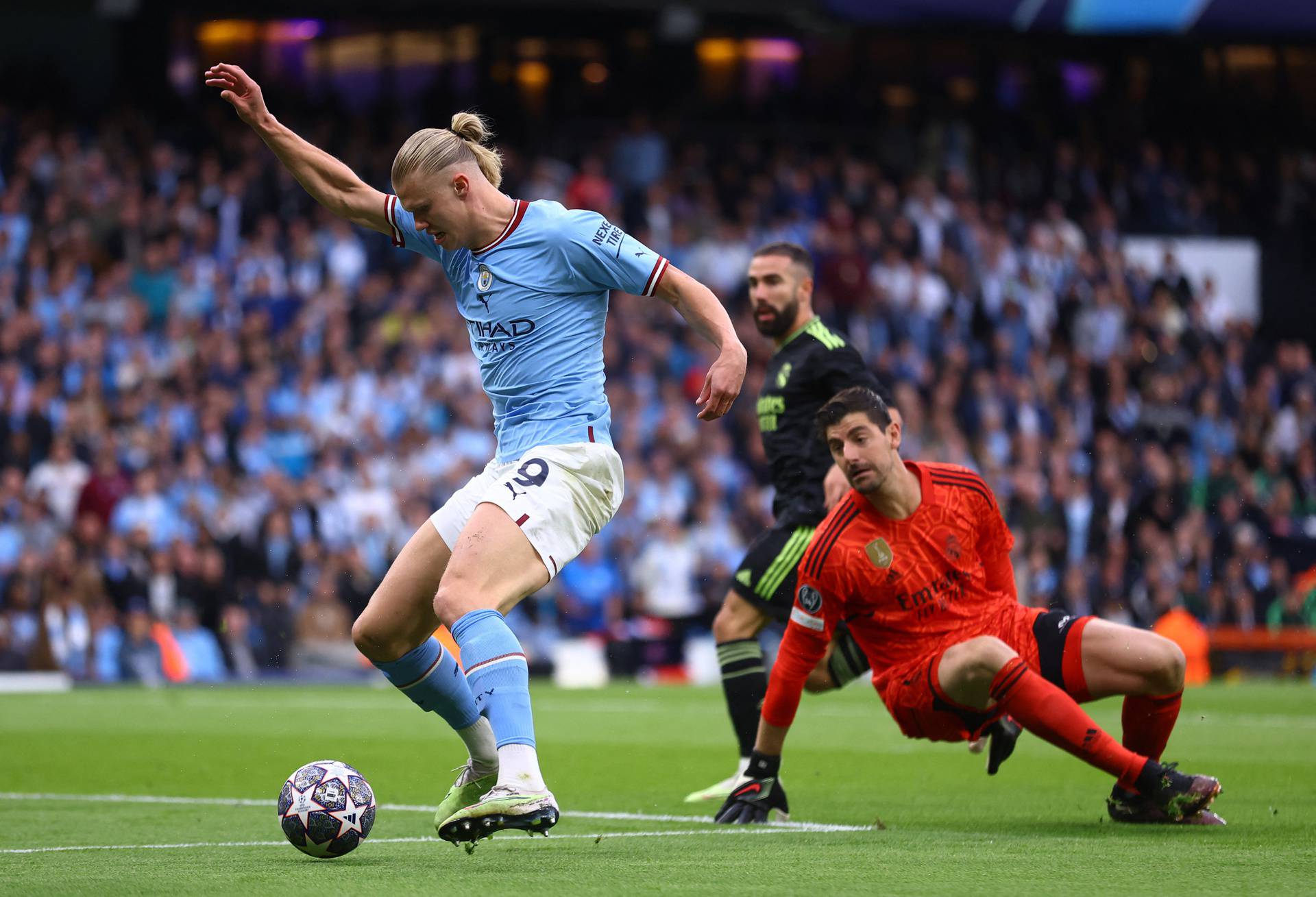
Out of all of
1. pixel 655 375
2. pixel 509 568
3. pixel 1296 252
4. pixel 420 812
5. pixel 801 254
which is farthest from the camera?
pixel 1296 252

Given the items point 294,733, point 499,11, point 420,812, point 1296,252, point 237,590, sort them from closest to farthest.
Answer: point 420,812 < point 294,733 < point 237,590 < point 499,11 < point 1296,252

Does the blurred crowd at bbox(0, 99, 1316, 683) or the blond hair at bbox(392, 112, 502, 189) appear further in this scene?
the blurred crowd at bbox(0, 99, 1316, 683)

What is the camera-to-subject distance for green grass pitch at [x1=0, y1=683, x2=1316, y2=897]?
4.96 meters

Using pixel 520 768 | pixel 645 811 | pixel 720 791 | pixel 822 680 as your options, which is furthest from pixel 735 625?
pixel 520 768

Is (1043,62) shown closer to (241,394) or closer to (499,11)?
(499,11)

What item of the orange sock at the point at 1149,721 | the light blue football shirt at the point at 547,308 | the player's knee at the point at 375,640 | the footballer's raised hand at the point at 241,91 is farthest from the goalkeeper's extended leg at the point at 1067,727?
the footballer's raised hand at the point at 241,91

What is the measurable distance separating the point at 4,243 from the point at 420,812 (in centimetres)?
1431

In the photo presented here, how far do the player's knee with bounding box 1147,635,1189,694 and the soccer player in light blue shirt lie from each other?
1.99 meters

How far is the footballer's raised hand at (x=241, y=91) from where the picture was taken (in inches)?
247

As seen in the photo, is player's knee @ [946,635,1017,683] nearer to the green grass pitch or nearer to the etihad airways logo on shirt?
the green grass pitch

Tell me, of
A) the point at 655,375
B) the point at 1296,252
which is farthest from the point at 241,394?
the point at 1296,252

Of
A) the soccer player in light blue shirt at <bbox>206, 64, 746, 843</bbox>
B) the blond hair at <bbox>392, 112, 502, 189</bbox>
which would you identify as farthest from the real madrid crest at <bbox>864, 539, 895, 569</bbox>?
the blond hair at <bbox>392, 112, 502, 189</bbox>

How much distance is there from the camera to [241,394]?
64.1 feet

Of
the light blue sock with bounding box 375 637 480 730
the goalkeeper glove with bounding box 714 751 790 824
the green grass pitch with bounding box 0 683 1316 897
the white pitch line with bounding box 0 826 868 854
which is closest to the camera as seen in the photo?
the green grass pitch with bounding box 0 683 1316 897
